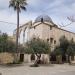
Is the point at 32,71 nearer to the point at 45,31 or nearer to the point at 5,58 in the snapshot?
the point at 5,58

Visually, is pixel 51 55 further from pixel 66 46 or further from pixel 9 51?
pixel 9 51

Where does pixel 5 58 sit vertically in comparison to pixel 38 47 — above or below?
below

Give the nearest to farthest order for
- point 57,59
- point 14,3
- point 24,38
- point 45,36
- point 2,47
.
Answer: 1. point 2,47
2. point 14,3
3. point 57,59
4. point 45,36
5. point 24,38

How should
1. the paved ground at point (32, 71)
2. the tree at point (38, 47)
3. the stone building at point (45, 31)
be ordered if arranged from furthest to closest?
the stone building at point (45, 31)
the tree at point (38, 47)
the paved ground at point (32, 71)

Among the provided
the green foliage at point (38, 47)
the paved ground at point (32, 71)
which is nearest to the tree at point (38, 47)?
the green foliage at point (38, 47)

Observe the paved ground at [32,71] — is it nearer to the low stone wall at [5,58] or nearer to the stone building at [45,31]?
the low stone wall at [5,58]

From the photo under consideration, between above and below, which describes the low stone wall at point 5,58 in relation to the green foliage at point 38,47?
below

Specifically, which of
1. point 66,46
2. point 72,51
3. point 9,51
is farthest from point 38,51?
point 66,46

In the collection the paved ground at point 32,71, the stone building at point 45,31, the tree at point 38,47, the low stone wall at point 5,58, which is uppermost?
the stone building at point 45,31

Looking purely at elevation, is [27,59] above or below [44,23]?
below

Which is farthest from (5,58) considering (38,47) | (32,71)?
(32,71)

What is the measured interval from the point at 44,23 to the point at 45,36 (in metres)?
3.13

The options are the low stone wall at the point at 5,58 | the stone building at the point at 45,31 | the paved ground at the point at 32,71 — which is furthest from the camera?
Result: the stone building at the point at 45,31

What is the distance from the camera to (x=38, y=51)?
4356 cm
